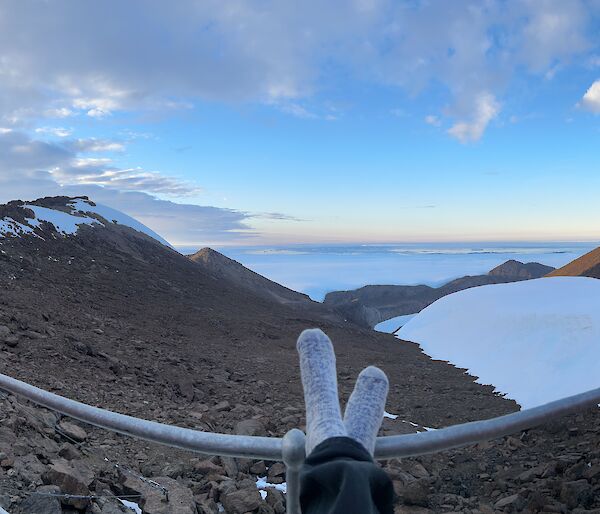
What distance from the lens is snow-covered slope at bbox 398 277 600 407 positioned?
359 inches

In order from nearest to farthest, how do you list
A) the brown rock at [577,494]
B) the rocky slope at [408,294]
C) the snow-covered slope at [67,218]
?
the brown rock at [577,494], the snow-covered slope at [67,218], the rocky slope at [408,294]

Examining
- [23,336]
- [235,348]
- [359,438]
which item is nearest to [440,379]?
[235,348]

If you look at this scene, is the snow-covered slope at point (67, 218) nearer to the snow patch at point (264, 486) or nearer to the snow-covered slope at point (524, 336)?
the snow-covered slope at point (524, 336)

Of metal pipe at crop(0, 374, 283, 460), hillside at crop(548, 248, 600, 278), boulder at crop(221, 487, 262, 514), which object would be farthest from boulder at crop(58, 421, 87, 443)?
hillside at crop(548, 248, 600, 278)

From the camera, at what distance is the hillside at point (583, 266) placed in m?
35.8

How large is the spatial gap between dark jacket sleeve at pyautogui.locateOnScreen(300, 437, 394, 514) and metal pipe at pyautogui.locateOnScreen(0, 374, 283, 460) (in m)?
0.10

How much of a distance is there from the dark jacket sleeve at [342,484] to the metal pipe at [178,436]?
0.10 m

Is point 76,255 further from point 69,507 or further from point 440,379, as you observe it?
point 69,507

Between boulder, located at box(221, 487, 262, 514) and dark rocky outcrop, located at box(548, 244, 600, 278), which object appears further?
dark rocky outcrop, located at box(548, 244, 600, 278)

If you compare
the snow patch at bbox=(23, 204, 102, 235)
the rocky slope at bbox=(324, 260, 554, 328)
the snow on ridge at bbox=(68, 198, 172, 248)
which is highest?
the snow on ridge at bbox=(68, 198, 172, 248)

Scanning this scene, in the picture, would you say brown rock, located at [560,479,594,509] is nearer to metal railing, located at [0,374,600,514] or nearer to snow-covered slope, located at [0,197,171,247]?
metal railing, located at [0,374,600,514]

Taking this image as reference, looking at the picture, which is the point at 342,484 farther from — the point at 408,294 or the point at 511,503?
the point at 408,294

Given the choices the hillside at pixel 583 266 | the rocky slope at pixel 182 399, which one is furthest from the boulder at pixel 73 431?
the hillside at pixel 583 266

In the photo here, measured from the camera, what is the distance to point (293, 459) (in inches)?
45.1
